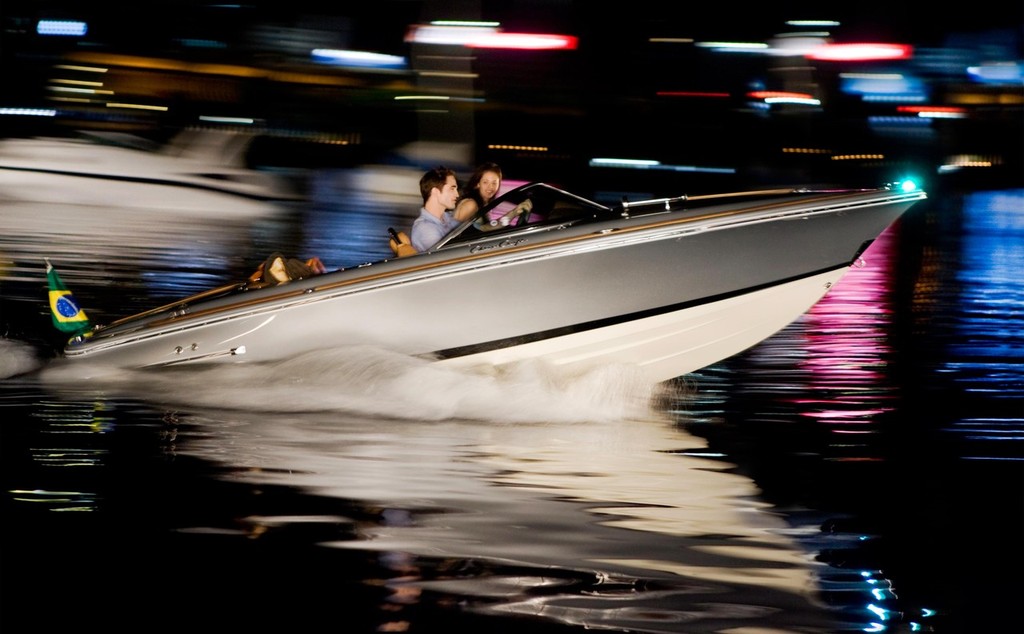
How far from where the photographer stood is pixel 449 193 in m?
7.55

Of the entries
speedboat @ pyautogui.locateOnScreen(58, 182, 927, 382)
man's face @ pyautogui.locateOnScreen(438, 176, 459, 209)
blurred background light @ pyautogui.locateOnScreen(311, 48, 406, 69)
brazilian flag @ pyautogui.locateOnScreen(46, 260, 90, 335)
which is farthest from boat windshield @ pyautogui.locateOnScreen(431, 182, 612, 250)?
blurred background light @ pyautogui.locateOnScreen(311, 48, 406, 69)

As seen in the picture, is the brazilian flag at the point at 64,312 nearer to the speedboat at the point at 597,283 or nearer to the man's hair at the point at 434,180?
the speedboat at the point at 597,283

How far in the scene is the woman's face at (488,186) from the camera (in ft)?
24.6

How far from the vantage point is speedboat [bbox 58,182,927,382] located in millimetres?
→ 6973

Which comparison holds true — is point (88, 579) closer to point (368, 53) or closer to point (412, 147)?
point (412, 147)

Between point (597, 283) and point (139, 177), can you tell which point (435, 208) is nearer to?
point (597, 283)

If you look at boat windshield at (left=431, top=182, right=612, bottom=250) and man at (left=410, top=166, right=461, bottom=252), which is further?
man at (left=410, top=166, right=461, bottom=252)

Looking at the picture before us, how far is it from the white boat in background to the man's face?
1924 centimetres

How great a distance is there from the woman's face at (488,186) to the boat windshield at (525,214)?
29 cm

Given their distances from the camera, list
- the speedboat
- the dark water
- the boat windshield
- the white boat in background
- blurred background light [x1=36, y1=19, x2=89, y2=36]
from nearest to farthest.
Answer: the dark water < the speedboat < the boat windshield < the white boat in background < blurred background light [x1=36, y1=19, x2=89, y2=36]

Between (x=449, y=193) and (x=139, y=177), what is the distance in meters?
27.0

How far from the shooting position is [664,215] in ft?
22.9

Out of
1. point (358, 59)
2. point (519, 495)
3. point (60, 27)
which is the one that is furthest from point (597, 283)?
point (60, 27)

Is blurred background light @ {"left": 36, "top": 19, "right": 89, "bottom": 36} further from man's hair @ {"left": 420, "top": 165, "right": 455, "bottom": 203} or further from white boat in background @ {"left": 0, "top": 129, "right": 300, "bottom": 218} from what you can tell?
man's hair @ {"left": 420, "top": 165, "right": 455, "bottom": 203}
